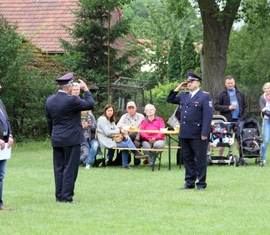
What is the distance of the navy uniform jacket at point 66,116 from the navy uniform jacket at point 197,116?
81.9 inches

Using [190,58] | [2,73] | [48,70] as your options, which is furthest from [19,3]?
[2,73]

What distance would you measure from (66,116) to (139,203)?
1655 mm

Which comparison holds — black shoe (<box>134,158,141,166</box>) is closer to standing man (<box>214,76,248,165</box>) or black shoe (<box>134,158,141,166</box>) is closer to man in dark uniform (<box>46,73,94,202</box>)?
standing man (<box>214,76,248,165</box>)

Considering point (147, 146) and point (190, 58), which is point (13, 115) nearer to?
point (147, 146)

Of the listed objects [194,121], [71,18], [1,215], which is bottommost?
[1,215]

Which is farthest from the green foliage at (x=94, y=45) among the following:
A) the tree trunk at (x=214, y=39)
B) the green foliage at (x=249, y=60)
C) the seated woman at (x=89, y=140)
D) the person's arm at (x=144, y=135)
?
the person's arm at (x=144, y=135)

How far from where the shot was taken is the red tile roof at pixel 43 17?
148 ft

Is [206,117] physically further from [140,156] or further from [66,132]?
[140,156]

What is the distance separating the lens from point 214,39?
29219mm

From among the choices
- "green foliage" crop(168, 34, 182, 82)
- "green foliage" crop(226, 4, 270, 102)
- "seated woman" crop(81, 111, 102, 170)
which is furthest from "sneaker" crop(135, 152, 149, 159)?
"green foliage" crop(168, 34, 182, 82)

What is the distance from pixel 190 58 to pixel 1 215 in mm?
43979

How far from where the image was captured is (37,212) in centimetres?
1184

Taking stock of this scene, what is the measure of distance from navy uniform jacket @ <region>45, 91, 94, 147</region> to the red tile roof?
101 feet

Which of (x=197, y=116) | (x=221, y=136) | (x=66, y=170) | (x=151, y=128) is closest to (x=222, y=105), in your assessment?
(x=221, y=136)
